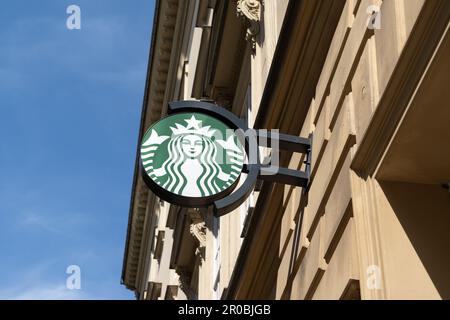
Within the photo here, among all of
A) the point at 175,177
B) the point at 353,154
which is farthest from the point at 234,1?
the point at 353,154

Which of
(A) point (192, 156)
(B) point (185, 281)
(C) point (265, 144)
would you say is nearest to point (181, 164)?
(A) point (192, 156)

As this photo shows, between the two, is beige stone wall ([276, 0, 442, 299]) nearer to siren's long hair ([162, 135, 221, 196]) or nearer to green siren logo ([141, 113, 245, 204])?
green siren logo ([141, 113, 245, 204])

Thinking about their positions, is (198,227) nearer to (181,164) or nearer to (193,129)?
(193,129)

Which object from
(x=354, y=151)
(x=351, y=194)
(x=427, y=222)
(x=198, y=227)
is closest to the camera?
(x=427, y=222)

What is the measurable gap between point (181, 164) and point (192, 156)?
16cm

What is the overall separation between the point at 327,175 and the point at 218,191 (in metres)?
1.08

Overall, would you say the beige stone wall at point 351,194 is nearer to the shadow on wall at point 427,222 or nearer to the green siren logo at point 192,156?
the shadow on wall at point 427,222

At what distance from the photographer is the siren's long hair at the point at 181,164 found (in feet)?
24.3

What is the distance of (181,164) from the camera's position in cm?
763

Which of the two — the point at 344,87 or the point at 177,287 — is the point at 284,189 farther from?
the point at 177,287

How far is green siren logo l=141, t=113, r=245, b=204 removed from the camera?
293 inches

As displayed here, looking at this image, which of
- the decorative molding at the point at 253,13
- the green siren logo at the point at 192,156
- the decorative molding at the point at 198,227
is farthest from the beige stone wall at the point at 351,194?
the decorative molding at the point at 198,227

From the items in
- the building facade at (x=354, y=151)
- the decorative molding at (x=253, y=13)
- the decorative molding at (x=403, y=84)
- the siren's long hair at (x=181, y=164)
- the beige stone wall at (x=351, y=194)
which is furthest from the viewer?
the decorative molding at (x=253, y=13)

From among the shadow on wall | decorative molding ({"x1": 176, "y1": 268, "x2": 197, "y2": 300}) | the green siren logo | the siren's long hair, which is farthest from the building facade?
decorative molding ({"x1": 176, "y1": 268, "x2": 197, "y2": 300})
